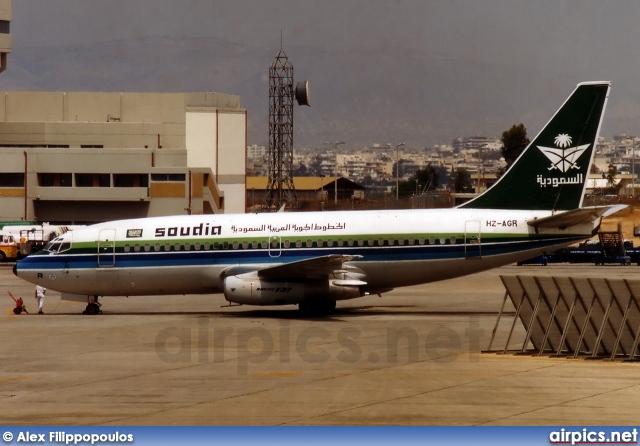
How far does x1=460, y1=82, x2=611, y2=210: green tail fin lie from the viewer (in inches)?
1455

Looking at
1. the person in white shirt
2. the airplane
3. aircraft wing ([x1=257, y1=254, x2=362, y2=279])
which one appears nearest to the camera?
aircraft wing ([x1=257, y1=254, x2=362, y2=279])

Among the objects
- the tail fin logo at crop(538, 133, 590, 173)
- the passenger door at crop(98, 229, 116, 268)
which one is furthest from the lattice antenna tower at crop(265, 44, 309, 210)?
the tail fin logo at crop(538, 133, 590, 173)

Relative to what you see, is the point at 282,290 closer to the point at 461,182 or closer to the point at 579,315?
the point at 579,315

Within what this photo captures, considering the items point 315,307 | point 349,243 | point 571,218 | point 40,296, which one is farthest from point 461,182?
point 571,218

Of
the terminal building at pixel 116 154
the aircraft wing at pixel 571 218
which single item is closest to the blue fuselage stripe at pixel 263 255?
the aircraft wing at pixel 571 218

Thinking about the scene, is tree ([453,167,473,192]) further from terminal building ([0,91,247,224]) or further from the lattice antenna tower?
terminal building ([0,91,247,224])

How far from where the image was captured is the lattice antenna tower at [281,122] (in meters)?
114

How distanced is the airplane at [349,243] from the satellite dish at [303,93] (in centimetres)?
7593

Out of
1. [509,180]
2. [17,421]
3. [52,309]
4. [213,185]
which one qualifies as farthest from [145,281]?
[213,185]

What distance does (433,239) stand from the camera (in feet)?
120

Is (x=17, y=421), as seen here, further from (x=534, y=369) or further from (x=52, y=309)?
(x=52, y=309)

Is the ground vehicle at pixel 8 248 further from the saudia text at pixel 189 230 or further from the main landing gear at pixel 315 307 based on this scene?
the main landing gear at pixel 315 307

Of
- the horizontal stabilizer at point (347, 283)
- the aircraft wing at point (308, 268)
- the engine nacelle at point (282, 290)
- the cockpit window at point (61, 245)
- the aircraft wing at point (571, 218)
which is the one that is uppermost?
the aircraft wing at point (571, 218)

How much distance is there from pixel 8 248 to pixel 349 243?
48842mm
